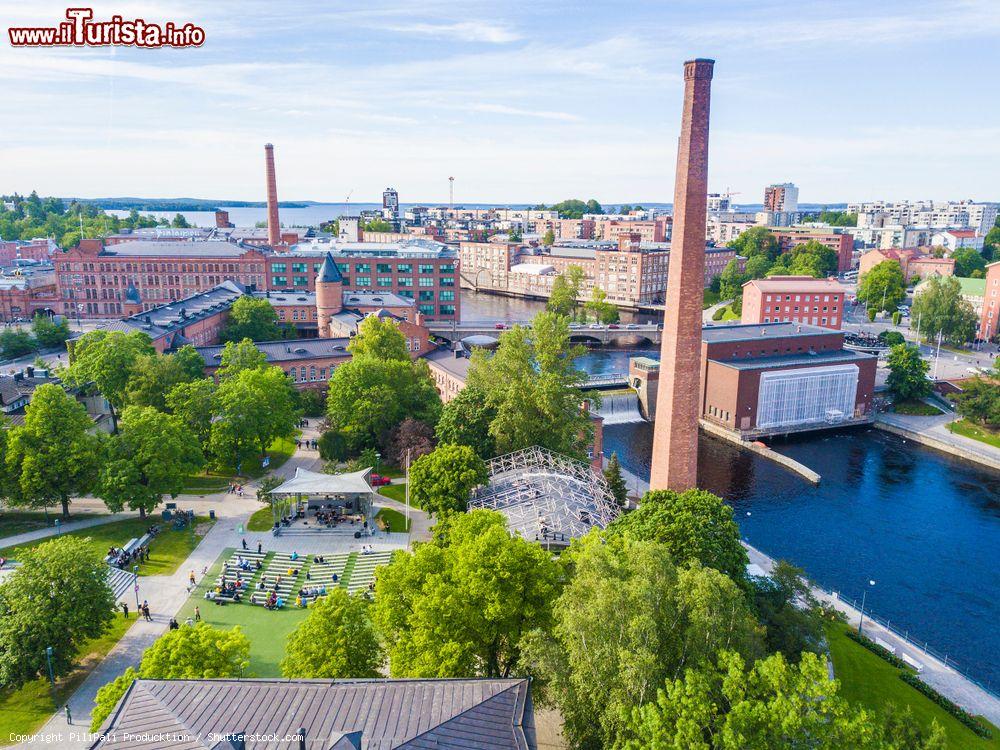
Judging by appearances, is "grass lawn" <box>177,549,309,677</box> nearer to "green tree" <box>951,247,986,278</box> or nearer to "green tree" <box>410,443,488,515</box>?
"green tree" <box>410,443,488,515</box>

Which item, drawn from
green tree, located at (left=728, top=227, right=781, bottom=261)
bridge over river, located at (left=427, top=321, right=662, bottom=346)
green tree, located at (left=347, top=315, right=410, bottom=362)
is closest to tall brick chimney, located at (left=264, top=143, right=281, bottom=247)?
bridge over river, located at (left=427, top=321, right=662, bottom=346)

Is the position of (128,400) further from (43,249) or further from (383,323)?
(43,249)

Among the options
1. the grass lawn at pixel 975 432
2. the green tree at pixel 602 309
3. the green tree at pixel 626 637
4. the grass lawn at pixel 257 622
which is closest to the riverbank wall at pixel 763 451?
the grass lawn at pixel 975 432

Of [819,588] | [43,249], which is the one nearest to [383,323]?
[819,588]

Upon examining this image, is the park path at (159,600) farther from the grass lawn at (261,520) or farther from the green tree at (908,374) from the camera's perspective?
the green tree at (908,374)

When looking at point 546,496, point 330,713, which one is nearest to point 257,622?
point 546,496

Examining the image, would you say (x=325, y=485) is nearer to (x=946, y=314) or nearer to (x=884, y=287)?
(x=946, y=314)
